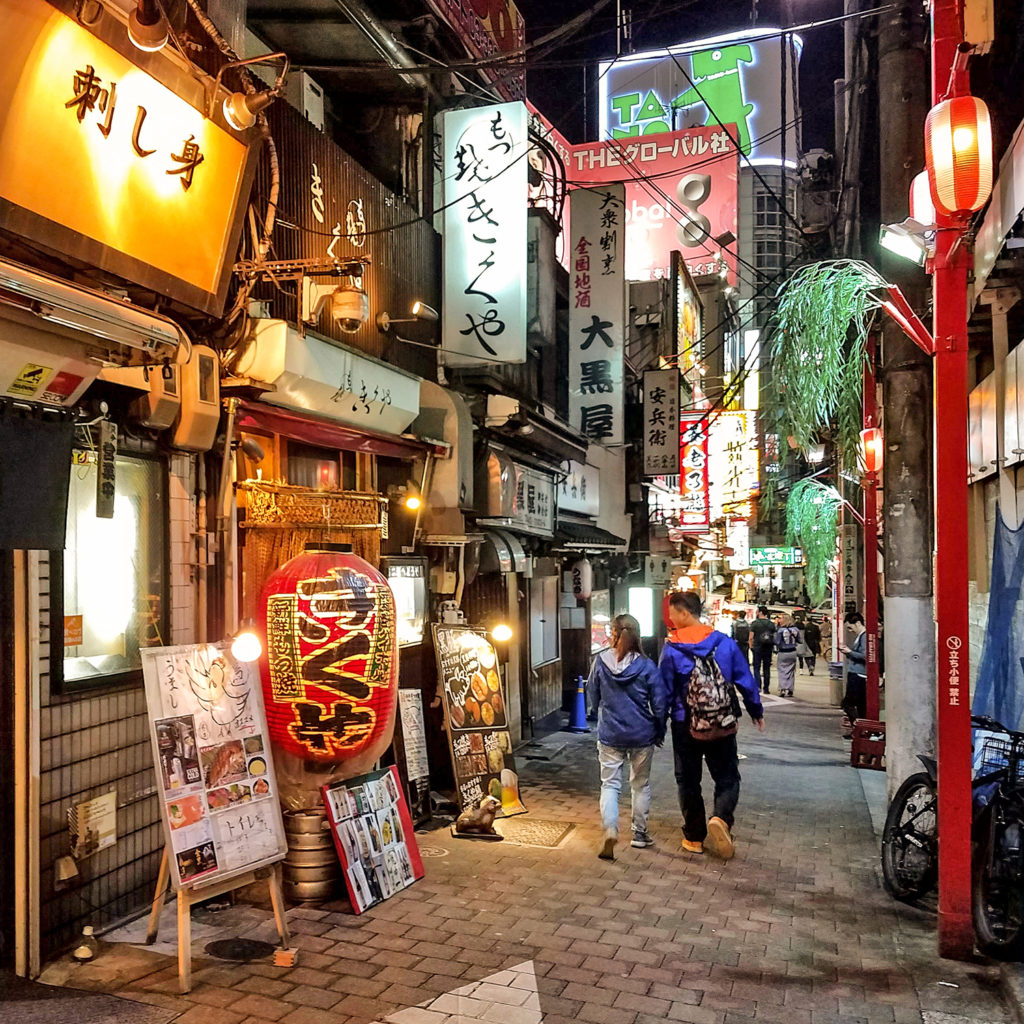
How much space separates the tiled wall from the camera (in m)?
5.96

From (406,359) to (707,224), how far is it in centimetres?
1521

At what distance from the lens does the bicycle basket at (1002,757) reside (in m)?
6.51

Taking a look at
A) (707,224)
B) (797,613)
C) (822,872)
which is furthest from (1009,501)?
(797,613)

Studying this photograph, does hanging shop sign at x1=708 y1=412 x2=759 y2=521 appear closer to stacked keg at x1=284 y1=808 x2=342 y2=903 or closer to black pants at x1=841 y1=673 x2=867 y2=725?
black pants at x1=841 y1=673 x2=867 y2=725

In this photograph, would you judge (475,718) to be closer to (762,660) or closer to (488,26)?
(488,26)

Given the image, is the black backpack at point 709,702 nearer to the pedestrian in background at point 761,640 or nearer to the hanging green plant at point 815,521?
the pedestrian in background at point 761,640

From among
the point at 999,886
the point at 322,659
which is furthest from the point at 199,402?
the point at 999,886

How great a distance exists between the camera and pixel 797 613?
36.3 meters

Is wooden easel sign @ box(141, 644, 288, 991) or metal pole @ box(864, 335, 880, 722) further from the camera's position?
metal pole @ box(864, 335, 880, 722)

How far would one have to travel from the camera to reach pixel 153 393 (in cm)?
672

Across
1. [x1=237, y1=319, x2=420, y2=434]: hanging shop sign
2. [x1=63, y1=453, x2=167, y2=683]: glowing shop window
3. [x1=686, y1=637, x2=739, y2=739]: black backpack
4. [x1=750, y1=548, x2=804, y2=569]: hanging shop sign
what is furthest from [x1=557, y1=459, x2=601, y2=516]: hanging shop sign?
[x1=750, y1=548, x2=804, y2=569]: hanging shop sign

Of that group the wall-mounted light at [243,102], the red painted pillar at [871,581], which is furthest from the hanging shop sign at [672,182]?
the wall-mounted light at [243,102]

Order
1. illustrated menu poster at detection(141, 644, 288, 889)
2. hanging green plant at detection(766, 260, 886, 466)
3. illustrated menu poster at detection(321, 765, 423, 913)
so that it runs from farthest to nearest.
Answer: hanging green plant at detection(766, 260, 886, 466)
illustrated menu poster at detection(321, 765, 423, 913)
illustrated menu poster at detection(141, 644, 288, 889)

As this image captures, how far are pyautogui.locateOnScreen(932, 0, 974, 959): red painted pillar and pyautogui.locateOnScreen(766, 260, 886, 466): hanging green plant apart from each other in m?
1.06
